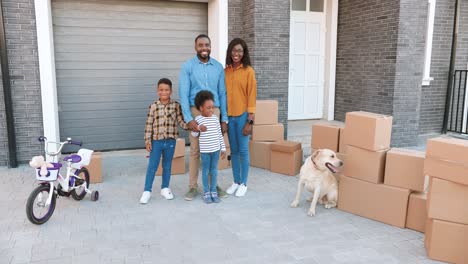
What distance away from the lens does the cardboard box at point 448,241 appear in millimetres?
3111

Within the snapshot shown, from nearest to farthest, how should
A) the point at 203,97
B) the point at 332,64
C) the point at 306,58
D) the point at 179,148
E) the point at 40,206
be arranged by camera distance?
the point at 40,206, the point at 203,97, the point at 179,148, the point at 306,58, the point at 332,64

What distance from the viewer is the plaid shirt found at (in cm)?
430

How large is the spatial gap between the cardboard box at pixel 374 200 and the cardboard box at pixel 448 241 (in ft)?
1.98

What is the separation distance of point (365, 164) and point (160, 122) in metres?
2.19

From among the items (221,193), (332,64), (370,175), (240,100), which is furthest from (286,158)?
(332,64)

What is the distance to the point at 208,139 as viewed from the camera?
4.25m

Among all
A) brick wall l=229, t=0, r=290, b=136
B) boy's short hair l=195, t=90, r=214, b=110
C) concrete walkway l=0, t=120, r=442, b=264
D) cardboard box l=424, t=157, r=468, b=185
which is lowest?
concrete walkway l=0, t=120, r=442, b=264

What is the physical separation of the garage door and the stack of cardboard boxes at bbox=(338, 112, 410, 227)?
12.4 ft

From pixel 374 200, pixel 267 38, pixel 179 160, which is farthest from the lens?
pixel 267 38

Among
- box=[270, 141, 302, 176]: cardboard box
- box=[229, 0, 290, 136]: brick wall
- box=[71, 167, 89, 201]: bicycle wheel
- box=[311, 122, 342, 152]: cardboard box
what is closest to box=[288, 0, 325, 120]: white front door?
box=[229, 0, 290, 136]: brick wall

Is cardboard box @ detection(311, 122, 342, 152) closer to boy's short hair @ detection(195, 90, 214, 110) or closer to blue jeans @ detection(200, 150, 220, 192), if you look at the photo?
blue jeans @ detection(200, 150, 220, 192)

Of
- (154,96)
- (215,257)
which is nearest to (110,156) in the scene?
(154,96)

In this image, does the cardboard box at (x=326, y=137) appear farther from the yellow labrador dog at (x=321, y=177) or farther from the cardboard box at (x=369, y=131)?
the cardboard box at (x=369, y=131)

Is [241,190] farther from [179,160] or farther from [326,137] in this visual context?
[326,137]
